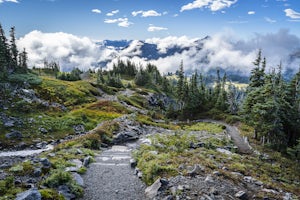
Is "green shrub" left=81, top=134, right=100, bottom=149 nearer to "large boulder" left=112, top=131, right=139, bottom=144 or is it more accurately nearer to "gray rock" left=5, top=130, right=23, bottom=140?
"large boulder" left=112, top=131, right=139, bottom=144

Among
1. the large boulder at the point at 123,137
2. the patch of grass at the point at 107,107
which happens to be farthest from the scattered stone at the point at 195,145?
the patch of grass at the point at 107,107

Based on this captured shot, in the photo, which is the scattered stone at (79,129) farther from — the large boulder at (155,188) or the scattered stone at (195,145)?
the large boulder at (155,188)

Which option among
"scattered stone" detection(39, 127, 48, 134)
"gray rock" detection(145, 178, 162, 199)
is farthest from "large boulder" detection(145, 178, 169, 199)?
"scattered stone" detection(39, 127, 48, 134)

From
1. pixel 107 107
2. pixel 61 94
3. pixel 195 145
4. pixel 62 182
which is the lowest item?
pixel 195 145

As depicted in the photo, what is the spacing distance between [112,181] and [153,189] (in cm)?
380

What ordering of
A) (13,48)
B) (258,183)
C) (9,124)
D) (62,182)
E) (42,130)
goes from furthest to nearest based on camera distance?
(13,48) → (42,130) → (9,124) → (258,183) → (62,182)

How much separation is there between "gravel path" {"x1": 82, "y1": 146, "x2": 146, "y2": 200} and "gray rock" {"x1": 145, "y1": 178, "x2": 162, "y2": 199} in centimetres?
36

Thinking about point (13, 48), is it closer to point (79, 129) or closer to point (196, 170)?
point (79, 129)

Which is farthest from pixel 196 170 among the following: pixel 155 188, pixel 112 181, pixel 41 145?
pixel 41 145

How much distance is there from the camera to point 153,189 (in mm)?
15188

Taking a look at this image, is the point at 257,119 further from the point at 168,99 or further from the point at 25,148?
the point at 168,99

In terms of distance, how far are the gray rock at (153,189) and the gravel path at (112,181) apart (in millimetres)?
357

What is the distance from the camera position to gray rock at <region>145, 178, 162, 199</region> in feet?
48.3

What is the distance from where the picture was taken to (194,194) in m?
14.1
